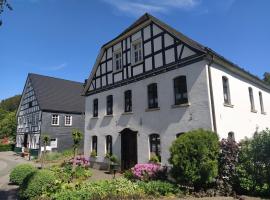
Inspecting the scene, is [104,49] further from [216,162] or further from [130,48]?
[216,162]

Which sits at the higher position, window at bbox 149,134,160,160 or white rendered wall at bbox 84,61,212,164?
white rendered wall at bbox 84,61,212,164

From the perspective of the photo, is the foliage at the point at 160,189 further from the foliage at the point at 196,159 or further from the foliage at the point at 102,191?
the foliage at the point at 196,159

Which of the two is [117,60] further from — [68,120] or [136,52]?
[68,120]

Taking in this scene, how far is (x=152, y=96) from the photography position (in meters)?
16.5

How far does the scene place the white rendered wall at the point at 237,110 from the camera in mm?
13391

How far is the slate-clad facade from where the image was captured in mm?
32906

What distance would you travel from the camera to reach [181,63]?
14.5 meters

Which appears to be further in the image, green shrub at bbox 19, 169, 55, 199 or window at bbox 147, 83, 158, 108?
window at bbox 147, 83, 158, 108

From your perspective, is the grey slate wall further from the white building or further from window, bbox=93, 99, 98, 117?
window, bbox=93, 99, 98, 117

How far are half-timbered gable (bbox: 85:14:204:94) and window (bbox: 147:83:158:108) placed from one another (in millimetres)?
882

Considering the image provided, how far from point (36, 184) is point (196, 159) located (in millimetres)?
7377

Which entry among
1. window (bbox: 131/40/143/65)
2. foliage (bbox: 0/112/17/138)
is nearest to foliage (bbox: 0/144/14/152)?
foliage (bbox: 0/112/17/138)

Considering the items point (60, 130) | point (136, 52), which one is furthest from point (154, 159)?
point (60, 130)

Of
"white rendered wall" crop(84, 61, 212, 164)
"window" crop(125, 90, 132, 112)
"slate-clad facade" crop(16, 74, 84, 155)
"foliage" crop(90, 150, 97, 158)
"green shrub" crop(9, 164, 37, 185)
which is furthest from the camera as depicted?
"slate-clad facade" crop(16, 74, 84, 155)
